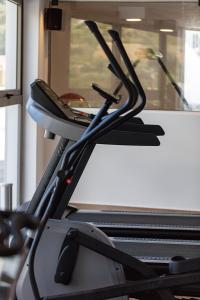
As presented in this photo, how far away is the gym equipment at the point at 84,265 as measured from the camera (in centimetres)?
243

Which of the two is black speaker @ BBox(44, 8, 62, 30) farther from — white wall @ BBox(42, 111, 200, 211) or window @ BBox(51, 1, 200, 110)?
white wall @ BBox(42, 111, 200, 211)

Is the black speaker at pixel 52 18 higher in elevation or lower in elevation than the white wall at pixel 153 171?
higher

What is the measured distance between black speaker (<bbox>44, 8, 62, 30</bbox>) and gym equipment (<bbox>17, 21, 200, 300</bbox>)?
116 inches

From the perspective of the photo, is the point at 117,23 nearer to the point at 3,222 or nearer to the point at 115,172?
the point at 115,172

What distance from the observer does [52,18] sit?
17.4 feet

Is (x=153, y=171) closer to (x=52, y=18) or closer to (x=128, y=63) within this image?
(x=52, y=18)

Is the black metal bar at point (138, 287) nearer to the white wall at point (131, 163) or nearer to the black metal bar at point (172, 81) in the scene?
the white wall at point (131, 163)

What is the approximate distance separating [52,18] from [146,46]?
1.01m

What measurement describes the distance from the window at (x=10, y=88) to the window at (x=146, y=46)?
593mm

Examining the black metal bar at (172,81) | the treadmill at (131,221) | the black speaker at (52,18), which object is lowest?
the treadmill at (131,221)

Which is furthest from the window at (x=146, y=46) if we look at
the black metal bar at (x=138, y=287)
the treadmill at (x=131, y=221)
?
the black metal bar at (x=138, y=287)

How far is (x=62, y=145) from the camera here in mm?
3068

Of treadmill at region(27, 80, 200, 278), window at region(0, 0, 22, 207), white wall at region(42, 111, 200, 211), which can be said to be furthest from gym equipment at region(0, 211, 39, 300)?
white wall at region(42, 111, 200, 211)

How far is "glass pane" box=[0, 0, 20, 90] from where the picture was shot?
16.3 feet
